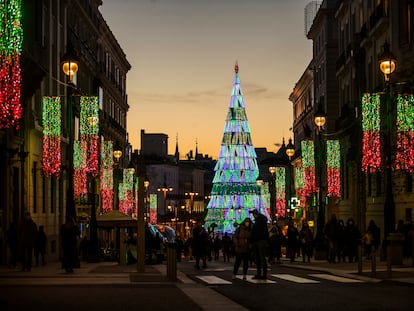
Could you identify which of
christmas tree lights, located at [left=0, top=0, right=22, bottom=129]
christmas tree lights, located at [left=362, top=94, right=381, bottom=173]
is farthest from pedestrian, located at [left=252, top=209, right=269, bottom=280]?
christmas tree lights, located at [left=362, top=94, right=381, bottom=173]

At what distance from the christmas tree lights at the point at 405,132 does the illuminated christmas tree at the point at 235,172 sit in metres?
84.9

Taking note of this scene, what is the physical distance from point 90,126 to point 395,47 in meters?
14.3

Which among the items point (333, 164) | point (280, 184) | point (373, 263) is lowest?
point (373, 263)

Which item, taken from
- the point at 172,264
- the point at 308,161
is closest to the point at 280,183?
the point at 308,161

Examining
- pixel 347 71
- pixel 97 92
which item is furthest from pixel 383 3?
pixel 97 92

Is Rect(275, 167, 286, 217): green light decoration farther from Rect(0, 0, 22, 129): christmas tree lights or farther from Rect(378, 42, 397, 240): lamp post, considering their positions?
Rect(0, 0, 22, 129): christmas tree lights

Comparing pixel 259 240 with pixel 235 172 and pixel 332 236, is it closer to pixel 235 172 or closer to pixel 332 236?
pixel 332 236

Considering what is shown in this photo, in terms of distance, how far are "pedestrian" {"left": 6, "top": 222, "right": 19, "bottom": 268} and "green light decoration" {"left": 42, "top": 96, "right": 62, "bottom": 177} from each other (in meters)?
6.75

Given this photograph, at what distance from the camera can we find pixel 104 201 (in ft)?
219

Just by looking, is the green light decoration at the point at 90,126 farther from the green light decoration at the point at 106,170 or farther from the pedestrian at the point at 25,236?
the green light decoration at the point at 106,170

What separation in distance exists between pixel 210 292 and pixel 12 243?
1658 cm

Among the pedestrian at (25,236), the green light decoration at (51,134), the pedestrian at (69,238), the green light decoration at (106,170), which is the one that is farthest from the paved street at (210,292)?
the green light decoration at (106,170)

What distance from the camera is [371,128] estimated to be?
39875 mm

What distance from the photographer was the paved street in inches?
704
